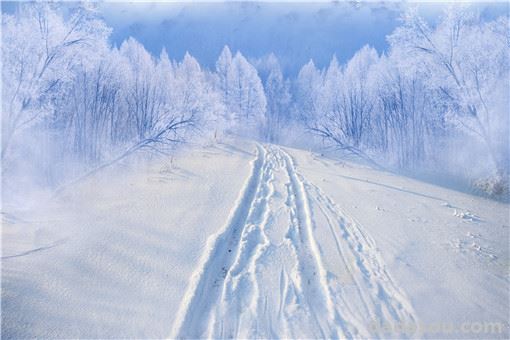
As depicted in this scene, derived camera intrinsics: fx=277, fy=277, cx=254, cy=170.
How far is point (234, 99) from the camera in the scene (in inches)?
1125

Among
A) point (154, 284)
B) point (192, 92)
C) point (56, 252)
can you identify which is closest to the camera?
point (154, 284)

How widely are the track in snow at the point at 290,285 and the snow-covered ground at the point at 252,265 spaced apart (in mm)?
20

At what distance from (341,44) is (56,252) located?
200 feet

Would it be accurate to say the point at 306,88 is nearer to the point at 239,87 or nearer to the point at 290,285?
the point at 239,87

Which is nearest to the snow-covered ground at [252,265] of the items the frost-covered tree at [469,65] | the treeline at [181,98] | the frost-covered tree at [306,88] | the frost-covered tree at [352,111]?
the frost-covered tree at [469,65]

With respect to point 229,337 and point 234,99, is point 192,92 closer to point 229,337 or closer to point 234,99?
point 234,99

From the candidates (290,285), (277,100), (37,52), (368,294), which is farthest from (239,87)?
(368,294)

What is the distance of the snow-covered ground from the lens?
11.8ft

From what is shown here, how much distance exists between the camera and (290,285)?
171 inches

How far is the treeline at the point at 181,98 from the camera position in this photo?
8617 mm

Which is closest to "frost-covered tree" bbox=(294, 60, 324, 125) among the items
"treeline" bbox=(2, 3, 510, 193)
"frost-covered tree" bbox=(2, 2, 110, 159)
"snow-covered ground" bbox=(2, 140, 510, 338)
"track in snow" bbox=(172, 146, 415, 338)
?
"treeline" bbox=(2, 3, 510, 193)

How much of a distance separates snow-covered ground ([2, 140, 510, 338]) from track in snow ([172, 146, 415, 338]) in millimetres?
20

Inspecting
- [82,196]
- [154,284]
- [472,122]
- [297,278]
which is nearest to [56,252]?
[154,284]

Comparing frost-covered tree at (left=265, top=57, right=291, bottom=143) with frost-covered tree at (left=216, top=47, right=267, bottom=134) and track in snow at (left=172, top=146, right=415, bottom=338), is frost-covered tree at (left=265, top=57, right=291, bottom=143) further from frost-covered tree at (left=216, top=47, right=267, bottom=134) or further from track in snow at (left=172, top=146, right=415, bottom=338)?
track in snow at (left=172, top=146, right=415, bottom=338)
